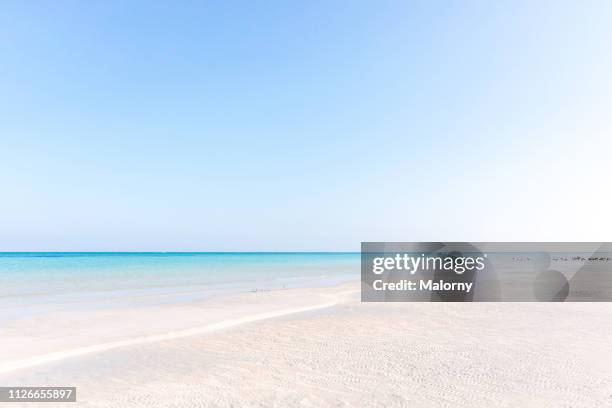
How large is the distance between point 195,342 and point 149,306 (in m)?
8.23

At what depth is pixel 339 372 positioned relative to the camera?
327 inches

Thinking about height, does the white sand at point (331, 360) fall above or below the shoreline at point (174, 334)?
above

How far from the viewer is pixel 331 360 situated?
923 centimetres

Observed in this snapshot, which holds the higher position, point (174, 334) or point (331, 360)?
point (331, 360)

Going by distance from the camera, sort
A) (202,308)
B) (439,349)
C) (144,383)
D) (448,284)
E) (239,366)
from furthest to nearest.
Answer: (448,284) → (202,308) → (439,349) → (239,366) → (144,383)

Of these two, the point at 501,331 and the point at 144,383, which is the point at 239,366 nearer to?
the point at 144,383

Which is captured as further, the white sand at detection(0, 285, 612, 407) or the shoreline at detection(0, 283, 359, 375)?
the shoreline at detection(0, 283, 359, 375)

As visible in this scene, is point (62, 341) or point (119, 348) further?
point (62, 341)

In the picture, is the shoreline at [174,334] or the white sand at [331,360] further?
the shoreline at [174,334]

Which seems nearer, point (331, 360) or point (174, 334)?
point (331, 360)

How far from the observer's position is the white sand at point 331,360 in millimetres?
7074

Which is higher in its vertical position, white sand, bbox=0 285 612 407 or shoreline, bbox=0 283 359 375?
white sand, bbox=0 285 612 407

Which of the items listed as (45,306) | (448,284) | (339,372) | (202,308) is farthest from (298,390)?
(448,284)

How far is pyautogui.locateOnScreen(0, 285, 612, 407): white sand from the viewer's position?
7.07m
